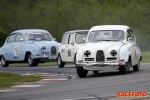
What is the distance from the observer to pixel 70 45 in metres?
26.1

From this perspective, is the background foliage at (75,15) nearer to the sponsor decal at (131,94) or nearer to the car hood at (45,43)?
the car hood at (45,43)

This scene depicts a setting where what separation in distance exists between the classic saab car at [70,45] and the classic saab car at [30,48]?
1.87 meters

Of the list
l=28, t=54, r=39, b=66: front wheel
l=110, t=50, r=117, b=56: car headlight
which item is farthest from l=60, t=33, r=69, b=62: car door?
l=110, t=50, r=117, b=56: car headlight

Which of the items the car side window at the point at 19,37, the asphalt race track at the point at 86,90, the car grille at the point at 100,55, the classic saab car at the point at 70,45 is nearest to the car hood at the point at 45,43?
the car side window at the point at 19,37

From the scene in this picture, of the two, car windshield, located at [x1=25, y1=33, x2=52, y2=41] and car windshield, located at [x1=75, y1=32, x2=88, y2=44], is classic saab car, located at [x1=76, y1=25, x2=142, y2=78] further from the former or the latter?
car windshield, located at [x1=25, y1=33, x2=52, y2=41]

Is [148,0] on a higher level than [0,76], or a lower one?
higher

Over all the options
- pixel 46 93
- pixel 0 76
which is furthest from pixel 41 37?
pixel 46 93

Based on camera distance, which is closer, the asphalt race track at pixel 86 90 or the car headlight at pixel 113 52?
the asphalt race track at pixel 86 90

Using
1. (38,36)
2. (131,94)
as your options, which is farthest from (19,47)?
(131,94)

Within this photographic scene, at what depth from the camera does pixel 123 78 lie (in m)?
17.5

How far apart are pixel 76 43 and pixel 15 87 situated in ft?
30.0

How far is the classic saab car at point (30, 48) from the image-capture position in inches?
1133

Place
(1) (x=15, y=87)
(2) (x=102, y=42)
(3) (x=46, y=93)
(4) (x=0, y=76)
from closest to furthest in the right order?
1. (3) (x=46, y=93)
2. (1) (x=15, y=87)
3. (2) (x=102, y=42)
4. (4) (x=0, y=76)

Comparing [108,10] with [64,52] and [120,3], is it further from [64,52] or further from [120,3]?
[64,52]
